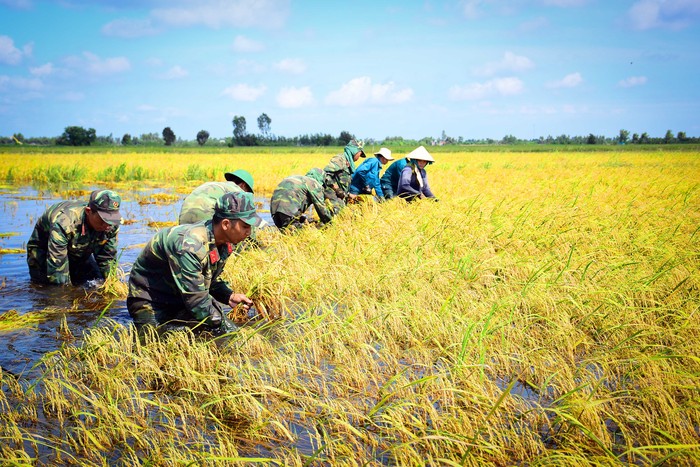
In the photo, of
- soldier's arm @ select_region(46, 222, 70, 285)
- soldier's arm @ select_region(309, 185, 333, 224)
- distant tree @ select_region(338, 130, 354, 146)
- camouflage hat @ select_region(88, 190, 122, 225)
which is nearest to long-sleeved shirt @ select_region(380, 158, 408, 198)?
soldier's arm @ select_region(309, 185, 333, 224)

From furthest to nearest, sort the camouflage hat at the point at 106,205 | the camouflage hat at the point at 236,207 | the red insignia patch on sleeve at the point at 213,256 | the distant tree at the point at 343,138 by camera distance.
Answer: the distant tree at the point at 343,138 < the camouflage hat at the point at 106,205 < the red insignia patch on sleeve at the point at 213,256 < the camouflage hat at the point at 236,207

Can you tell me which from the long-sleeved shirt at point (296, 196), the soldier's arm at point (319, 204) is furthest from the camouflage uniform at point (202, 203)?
the soldier's arm at point (319, 204)

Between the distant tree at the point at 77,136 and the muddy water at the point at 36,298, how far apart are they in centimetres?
6780

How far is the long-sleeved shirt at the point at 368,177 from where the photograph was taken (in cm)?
1035

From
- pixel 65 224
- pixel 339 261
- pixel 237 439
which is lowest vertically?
pixel 237 439

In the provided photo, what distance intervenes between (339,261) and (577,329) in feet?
8.73

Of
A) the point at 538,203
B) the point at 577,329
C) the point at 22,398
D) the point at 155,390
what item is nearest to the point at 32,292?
the point at 22,398

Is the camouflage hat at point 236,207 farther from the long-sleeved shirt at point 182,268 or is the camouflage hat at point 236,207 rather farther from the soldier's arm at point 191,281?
the soldier's arm at point 191,281

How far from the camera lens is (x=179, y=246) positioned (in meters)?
3.76

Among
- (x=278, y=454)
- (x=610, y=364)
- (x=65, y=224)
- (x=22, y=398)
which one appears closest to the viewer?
(x=278, y=454)

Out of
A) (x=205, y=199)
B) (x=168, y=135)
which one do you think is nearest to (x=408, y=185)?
(x=205, y=199)

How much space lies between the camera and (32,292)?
5.63m

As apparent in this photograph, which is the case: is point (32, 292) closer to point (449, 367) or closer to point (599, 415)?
point (449, 367)

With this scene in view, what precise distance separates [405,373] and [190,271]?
1.72 m
